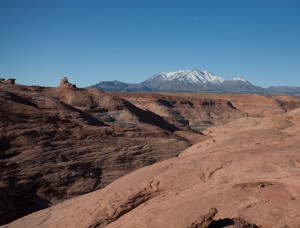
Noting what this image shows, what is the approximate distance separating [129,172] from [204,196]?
695 cm

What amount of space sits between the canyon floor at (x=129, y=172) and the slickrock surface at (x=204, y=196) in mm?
20

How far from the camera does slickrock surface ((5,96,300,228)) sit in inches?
198

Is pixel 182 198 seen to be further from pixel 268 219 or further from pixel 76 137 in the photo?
pixel 76 137

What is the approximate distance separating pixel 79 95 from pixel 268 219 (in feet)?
58.6

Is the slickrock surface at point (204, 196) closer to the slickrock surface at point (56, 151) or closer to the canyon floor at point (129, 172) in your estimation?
the canyon floor at point (129, 172)

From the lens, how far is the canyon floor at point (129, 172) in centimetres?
529

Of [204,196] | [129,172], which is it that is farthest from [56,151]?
[204,196]

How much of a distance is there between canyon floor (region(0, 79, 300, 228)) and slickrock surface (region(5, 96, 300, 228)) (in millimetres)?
20

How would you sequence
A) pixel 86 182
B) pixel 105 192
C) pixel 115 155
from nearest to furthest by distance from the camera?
pixel 105 192
pixel 86 182
pixel 115 155

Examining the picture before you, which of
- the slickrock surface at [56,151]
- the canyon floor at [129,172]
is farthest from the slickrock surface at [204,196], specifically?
the slickrock surface at [56,151]

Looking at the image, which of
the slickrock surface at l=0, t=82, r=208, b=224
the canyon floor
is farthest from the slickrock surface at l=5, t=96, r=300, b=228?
the slickrock surface at l=0, t=82, r=208, b=224

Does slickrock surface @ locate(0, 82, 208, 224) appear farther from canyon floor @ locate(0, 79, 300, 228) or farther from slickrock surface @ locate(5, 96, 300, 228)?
slickrock surface @ locate(5, 96, 300, 228)

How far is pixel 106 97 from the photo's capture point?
71.4 feet

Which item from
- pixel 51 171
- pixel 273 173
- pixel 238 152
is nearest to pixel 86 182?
pixel 51 171
